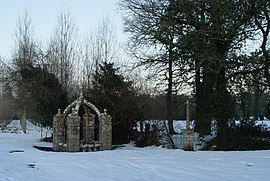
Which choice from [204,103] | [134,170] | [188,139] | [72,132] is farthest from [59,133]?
[134,170]

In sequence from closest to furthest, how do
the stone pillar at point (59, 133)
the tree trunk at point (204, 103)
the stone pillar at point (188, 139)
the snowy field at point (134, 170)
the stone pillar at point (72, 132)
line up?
the snowy field at point (134, 170) < the stone pillar at point (72, 132) < the stone pillar at point (188, 139) < the stone pillar at point (59, 133) < the tree trunk at point (204, 103)

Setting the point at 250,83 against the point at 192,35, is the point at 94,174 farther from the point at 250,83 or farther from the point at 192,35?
the point at 250,83

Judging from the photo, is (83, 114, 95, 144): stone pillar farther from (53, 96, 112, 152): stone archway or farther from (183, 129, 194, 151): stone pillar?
(183, 129, 194, 151): stone pillar

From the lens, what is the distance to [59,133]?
16.6 meters

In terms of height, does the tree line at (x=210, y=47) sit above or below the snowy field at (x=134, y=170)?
above

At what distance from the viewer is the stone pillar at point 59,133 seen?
1628 cm

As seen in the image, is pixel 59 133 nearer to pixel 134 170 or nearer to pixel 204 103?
pixel 204 103

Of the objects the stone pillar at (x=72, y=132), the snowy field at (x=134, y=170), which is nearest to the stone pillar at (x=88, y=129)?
the stone pillar at (x=72, y=132)

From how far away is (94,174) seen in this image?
28.0 feet

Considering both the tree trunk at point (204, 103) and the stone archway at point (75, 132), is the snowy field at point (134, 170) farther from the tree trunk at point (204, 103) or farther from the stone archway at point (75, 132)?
the tree trunk at point (204, 103)

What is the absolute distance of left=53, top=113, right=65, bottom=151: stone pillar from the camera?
53.4 feet

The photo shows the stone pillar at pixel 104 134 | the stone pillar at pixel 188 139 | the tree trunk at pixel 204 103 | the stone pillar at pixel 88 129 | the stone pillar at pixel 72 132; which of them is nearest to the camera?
the stone pillar at pixel 72 132

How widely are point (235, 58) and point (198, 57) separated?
1829 millimetres

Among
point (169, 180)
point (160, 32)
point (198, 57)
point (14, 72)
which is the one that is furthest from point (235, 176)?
point (14, 72)
